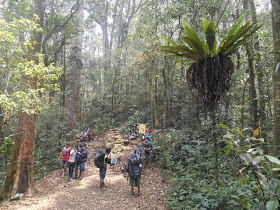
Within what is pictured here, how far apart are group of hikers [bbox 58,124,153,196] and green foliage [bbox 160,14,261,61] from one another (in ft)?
12.0

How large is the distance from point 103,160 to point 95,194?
113 cm

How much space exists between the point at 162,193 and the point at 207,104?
3.75 metres

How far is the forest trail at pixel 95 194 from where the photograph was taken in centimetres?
532

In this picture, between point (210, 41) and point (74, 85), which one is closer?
point (210, 41)

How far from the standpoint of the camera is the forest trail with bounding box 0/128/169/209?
532 centimetres

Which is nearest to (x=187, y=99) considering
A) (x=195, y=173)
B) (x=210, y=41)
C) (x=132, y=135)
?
(x=132, y=135)

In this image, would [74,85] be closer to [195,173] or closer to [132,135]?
[132,135]

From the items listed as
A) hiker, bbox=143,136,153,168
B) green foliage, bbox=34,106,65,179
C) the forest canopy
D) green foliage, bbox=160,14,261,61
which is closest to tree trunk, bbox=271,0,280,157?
the forest canopy

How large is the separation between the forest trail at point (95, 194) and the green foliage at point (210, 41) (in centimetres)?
416

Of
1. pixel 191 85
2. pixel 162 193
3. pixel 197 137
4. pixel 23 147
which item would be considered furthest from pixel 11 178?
pixel 197 137

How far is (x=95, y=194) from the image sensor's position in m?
6.14

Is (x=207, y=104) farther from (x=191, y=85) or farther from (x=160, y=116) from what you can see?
(x=160, y=116)

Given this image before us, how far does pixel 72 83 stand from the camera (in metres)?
12.1

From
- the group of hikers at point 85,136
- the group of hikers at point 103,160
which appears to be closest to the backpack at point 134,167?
the group of hikers at point 103,160
